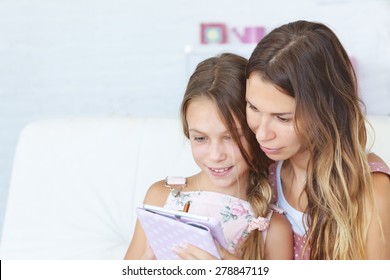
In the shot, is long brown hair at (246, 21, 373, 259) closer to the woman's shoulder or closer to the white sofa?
the woman's shoulder

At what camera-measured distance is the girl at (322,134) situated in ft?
4.71

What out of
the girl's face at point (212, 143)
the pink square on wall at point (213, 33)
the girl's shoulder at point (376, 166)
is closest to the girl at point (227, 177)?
the girl's face at point (212, 143)

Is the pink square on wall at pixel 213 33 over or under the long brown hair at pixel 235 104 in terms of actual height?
over

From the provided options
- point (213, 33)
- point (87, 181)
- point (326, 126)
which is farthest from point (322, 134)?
point (213, 33)

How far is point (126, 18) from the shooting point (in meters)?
2.60

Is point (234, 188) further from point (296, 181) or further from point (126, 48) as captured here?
point (126, 48)

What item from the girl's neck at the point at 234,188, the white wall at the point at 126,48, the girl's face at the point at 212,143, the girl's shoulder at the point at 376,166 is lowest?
the girl's neck at the point at 234,188

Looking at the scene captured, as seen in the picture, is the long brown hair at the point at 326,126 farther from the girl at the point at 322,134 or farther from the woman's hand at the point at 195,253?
the woman's hand at the point at 195,253

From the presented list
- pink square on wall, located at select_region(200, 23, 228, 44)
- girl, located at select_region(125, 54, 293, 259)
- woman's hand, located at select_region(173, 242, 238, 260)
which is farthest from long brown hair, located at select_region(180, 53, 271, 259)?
pink square on wall, located at select_region(200, 23, 228, 44)

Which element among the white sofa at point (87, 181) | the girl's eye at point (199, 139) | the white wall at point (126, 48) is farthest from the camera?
the white wall at point (126, 48)

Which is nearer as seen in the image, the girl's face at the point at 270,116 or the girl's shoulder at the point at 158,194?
the girl's face at the point at 270,116

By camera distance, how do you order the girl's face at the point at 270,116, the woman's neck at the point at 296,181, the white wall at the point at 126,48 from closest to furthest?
the girl's face at the point at 270,116 → the woman's neck at the point at 296,181 → the white wall at the point at 126,48

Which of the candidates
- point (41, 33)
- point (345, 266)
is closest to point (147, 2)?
point (41, 33)

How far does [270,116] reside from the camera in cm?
144
